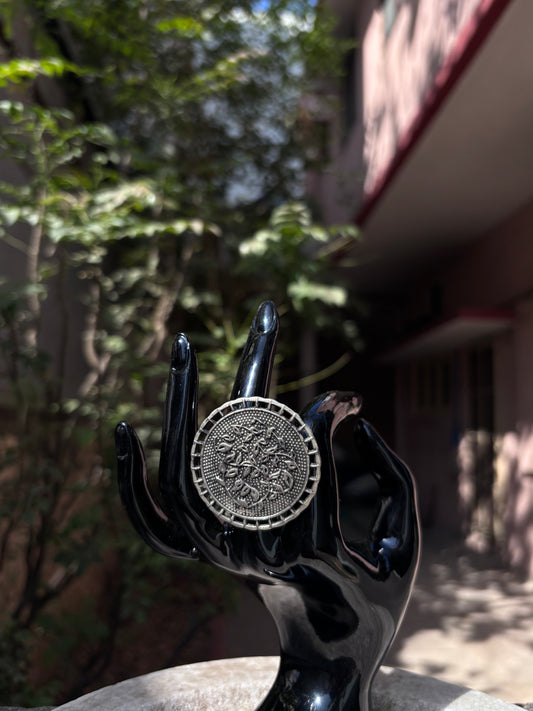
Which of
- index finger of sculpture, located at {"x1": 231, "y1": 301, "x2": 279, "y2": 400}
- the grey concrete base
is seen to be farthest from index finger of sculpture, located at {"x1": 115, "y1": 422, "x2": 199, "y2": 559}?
the grey concrete base

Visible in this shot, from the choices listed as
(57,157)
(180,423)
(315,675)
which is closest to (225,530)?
(180,423)

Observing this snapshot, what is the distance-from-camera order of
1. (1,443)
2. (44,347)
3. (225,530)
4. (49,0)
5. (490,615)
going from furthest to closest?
(44,347)
(490,615)
(1,443)
(49,0)
(225,530)

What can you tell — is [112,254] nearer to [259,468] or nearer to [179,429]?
[179,429]

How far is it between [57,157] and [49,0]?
1.16 m

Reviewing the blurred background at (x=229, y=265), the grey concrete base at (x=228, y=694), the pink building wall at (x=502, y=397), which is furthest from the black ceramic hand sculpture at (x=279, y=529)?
the pink building wall at (x=502, y=397)

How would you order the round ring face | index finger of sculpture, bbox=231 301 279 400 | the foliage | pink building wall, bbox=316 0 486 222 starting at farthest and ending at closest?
pink building wall, bbox=316 0 486 222 → the foliage → index finger of sculpture, bbox=231 301 279 400 → the round ring face

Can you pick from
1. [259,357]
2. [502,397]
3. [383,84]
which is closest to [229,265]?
[383,84]

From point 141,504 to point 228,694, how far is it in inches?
22.0

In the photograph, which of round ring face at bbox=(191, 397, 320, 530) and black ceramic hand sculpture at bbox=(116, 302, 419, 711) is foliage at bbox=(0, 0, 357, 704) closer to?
black ceramic hand sculpture at bbox=(116, 302, 419, 711)

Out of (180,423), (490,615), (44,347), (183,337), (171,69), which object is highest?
(171,69)

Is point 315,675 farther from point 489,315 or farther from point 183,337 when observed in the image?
point 489,315

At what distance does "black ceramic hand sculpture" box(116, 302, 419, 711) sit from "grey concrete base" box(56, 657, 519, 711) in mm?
159

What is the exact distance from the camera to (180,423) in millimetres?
1340

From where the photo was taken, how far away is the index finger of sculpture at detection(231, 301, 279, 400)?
1364mm
